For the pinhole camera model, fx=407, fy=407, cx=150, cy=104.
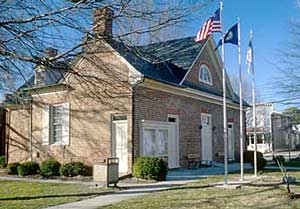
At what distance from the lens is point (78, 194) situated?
40.6 feet

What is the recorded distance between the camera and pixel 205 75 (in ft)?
79.0

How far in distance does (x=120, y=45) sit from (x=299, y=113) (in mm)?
28967

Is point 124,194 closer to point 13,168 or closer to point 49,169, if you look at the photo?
point 49,169

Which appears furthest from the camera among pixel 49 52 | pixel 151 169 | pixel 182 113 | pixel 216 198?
pixel 182 113

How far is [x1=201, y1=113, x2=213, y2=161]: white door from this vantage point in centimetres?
2280

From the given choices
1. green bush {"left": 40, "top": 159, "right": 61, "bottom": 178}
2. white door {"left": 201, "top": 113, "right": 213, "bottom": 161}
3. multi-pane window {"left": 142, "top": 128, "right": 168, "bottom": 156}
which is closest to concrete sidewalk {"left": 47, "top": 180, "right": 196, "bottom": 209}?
multi-pane window {"left": 142, "top": 128, "right": 168, "bottom": 156}

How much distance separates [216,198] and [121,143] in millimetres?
7801

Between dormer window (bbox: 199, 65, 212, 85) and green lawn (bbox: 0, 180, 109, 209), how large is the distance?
11.6m

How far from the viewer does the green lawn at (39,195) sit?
10783mm

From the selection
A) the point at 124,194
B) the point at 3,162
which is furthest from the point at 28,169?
the point at 124,194

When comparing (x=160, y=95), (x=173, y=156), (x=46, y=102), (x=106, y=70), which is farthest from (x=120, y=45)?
(x=46, y=102)

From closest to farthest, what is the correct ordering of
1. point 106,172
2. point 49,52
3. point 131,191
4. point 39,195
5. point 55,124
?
1. point 49,52
2. point 39,195
3. point 131,191
4. point 106,172
5. point 55,124

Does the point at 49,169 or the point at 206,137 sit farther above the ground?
the point at 206,137

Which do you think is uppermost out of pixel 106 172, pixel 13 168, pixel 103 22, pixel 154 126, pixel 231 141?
pixel 103 22
